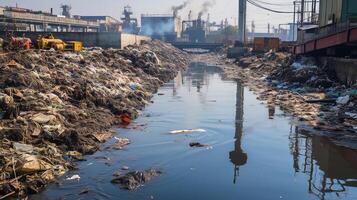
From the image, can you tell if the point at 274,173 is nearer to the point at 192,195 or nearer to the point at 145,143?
the point at 192,195

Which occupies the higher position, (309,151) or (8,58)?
(8,58)

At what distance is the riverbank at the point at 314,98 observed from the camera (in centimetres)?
1167

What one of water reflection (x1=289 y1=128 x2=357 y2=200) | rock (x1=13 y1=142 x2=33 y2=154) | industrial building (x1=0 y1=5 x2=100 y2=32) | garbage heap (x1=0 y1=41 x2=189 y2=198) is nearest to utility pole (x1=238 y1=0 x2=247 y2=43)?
industrial building (x1=0 y1=5 x2=100 y2=32)

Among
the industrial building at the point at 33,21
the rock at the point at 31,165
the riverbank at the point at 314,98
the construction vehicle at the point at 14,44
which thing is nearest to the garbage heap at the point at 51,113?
the rock at the point at 31,165

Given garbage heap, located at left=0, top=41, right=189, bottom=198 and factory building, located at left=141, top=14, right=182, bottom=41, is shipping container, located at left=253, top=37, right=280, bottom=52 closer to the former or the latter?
garbage heap, located at left=0, top=41, right=189, bottom=198

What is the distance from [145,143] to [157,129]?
67.3 inches

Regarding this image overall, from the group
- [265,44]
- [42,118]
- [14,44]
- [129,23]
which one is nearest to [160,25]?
[129,23]

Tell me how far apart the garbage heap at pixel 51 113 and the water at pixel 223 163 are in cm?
48

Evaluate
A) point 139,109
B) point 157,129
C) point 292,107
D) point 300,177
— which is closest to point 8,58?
point 139,109

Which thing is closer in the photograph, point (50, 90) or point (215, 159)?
point (215, 159)

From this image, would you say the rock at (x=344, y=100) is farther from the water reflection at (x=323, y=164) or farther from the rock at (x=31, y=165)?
the rock at (x=31, y=165)

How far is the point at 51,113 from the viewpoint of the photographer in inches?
412

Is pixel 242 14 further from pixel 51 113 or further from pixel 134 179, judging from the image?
pixel 134 179

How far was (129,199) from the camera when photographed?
7.02 m
